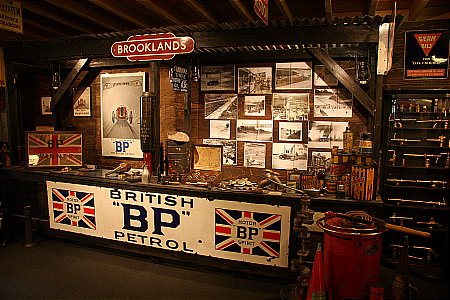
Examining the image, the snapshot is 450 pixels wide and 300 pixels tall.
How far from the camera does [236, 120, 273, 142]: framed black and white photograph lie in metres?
5.48

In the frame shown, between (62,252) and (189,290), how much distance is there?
2.16m

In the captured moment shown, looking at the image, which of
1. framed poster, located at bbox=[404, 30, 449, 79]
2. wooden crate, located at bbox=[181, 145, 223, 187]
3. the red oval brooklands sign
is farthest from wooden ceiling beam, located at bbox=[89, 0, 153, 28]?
framed poster, located at bbox=[404, 30, 449, 79]

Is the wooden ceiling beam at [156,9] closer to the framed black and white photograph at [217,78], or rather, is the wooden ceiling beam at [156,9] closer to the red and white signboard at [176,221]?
the framed black and white photograph at [217,78]

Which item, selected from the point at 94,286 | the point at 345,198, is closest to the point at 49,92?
the point at 94,286

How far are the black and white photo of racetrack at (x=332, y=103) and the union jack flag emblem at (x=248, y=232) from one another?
1998mm

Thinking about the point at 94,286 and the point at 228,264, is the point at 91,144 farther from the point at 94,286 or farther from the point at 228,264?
the point at 228,264

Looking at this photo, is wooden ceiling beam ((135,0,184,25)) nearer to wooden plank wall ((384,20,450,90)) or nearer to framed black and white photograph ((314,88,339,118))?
framed black and white photograph ((314,88,339,118))

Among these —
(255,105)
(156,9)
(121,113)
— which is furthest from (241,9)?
(121,113)

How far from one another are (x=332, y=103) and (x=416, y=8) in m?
1.58

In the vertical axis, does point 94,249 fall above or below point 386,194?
below

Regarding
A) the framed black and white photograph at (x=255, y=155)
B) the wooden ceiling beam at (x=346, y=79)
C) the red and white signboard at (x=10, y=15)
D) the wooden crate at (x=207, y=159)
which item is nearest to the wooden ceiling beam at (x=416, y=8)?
the wooden ceiling beam at (x=346, y=79)

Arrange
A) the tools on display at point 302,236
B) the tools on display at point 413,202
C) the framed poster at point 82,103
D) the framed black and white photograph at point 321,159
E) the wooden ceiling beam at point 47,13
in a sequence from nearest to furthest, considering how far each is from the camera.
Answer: the tools on display at point 302,236 → the wooden ceiling beam at point 47,13 → the tools on display at point 413,202 → the framed black and white photograph at point 321,159 → the framed poster at point 82,103

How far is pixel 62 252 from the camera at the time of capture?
490 cm

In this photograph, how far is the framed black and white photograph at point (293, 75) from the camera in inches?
204
